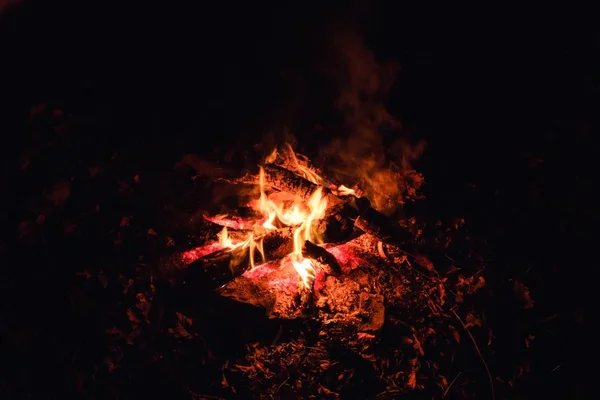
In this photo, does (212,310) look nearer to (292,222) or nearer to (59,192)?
(292,222)

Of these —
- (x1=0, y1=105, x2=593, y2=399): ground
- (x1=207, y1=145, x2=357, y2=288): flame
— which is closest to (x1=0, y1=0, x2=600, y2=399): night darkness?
(x1=0, y1=105, x2=593, y2=399): ground

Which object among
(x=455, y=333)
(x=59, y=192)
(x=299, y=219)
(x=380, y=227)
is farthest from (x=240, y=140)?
(x=455, y=333)

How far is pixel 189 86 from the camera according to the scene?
175 inches

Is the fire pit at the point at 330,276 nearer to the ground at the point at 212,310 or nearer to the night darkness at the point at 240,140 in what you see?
the ground at the point at 212,310

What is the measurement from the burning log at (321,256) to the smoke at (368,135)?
0.72 m

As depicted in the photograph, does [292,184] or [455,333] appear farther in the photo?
[292,184]

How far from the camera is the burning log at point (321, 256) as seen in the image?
305 centimetres

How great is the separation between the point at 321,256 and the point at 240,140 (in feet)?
4.94

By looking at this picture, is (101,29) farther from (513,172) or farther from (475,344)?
(475,344)

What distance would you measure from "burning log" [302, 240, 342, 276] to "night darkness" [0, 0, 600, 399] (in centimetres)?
50

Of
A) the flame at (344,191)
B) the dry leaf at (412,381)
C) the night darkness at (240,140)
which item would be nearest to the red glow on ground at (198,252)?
the night darkness at (240,140)

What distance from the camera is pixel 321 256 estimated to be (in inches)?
120

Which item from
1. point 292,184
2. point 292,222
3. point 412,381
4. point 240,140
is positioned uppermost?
point 240,140

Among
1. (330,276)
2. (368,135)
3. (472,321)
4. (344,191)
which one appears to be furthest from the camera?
(368,135)
